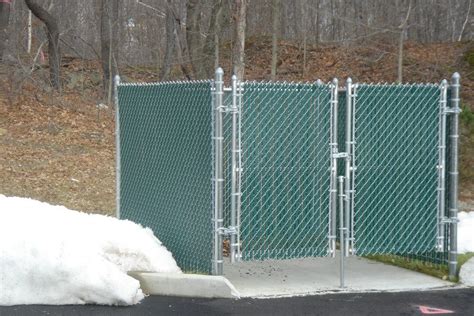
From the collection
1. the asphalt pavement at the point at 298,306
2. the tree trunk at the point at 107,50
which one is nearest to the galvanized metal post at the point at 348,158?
the asphalt pavement at the point at 298,306

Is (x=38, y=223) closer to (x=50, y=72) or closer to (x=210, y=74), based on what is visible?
(x=210, y=74)

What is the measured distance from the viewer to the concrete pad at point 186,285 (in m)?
7.36

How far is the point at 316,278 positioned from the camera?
8461mm

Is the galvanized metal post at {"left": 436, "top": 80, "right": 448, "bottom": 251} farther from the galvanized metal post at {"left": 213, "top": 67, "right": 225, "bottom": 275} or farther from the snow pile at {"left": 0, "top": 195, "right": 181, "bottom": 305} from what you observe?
the snow pile at {"left": 0, "top": 195, "right": 181, "bottom": 305}

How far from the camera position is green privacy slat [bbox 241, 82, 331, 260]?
25.1 ft

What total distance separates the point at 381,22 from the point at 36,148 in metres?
18.4

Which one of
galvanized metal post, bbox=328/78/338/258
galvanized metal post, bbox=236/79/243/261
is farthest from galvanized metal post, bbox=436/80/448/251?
galvanized metal post, bbox=236/79/243/261

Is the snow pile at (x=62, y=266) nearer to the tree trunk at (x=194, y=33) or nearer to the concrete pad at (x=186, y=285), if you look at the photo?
the concrete pad at (x=186, y=285)

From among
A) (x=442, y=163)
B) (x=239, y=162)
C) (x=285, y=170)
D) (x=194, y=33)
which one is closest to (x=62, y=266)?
(x=239, y=162)

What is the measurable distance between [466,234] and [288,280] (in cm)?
293

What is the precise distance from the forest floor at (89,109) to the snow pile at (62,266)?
373cm

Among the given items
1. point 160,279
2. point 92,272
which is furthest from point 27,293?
point 160,279

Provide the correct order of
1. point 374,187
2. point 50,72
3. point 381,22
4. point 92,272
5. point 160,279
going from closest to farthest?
point 92,272, point 160,279, point 374,187, point 50,72, point 381,22

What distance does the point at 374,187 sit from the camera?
8.15m
